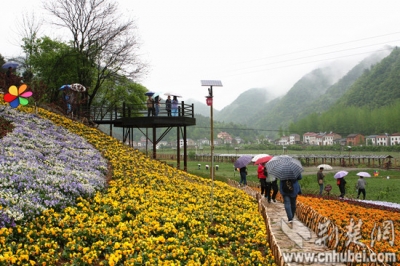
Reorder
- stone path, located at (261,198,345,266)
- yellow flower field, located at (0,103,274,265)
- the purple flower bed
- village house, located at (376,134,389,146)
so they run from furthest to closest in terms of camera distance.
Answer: village house, located at (376,134,389,146) < stone path, located at (261,198,345,266) < the purple flower bed < yellow flower field, located at (0,103,274,265)

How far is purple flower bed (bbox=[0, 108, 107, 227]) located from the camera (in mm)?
9313

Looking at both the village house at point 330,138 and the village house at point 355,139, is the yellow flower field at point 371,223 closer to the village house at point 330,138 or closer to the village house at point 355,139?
the village house at point 355,139

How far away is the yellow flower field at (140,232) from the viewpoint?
25.5ft

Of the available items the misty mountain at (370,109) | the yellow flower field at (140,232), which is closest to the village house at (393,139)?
the misty mountain at (370,109)

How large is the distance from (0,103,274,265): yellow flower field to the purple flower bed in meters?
0.37

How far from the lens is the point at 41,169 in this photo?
496 inches

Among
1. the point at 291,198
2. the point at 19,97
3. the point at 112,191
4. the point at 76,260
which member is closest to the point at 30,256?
the point at 76,260

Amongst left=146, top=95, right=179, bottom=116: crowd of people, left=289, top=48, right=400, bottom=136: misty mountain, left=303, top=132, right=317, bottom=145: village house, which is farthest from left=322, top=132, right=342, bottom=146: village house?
left=146, top=95, right=179, bottom=116: crowd of people

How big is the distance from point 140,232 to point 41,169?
5.02 m

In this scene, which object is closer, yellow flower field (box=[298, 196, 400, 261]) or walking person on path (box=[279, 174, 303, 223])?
yellow flower field (box=[298, 196, 400, 261])

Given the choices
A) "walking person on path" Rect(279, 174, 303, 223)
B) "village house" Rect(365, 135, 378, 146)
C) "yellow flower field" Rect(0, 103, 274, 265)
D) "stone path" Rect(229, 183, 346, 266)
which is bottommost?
"stone path" Rect(229, 183, 346, 266)

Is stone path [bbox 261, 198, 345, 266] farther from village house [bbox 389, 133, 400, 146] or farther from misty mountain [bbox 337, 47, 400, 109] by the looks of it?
misty mountain [bbox 337, 47, 400, 109]

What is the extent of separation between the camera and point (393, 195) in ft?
106

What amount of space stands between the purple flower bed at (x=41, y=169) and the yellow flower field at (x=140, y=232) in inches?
14.6
